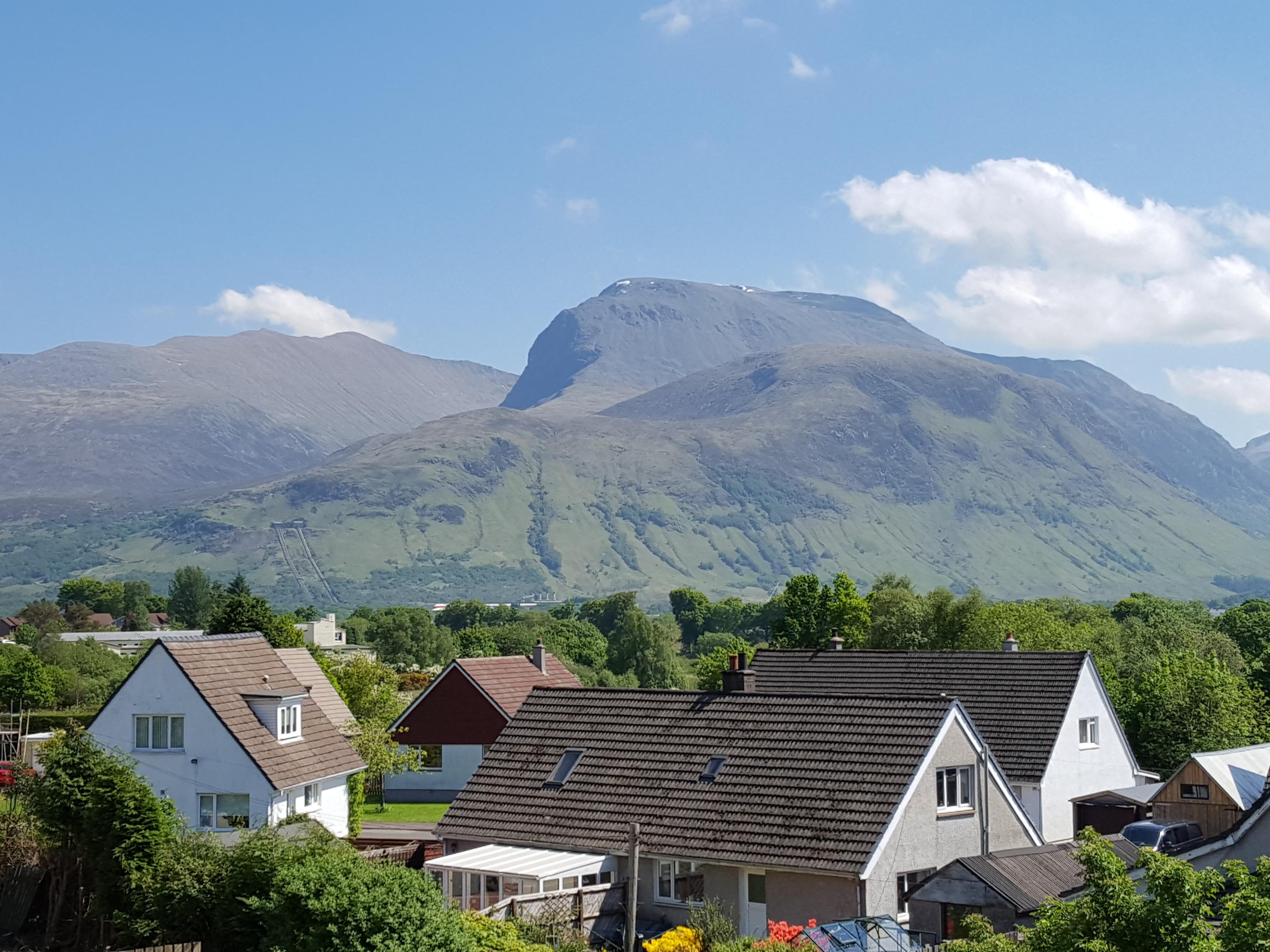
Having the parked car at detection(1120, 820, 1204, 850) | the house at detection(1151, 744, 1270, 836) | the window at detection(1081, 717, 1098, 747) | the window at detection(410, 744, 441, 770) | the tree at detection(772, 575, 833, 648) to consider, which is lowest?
the parked car at detection(1120, 820, 1204, 850)

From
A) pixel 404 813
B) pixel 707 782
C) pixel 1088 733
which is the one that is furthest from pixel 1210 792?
pixel 404 813

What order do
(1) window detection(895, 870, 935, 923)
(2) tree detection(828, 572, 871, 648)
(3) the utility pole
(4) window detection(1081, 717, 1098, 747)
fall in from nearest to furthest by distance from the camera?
(3) the utility pole → (1) window detection(895, 870, 935, 923) → (4) window detection(1081, 717, 1098, 747) → (2) tree detection(828, 572, 871, 648)

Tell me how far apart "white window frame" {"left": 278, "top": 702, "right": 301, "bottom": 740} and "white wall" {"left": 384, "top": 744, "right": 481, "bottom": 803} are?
21.5 m

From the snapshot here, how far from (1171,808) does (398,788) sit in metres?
36.6

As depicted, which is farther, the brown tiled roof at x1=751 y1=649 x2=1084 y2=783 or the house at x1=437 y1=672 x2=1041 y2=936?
the brown tiled roof at x1=751 y1=649 x2=1084 y2=783

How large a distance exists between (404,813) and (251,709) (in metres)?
19.1

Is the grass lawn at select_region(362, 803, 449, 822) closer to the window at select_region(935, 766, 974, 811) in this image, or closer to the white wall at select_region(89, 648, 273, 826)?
the white wall at select_region(89, 648, 273, 826)

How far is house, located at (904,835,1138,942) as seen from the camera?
28859 mm

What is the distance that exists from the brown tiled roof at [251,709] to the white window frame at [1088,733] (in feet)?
77.6

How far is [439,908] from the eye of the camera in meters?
23.9

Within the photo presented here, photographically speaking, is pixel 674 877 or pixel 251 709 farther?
pixel 251 709

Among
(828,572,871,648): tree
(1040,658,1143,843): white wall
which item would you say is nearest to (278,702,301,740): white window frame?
(1040,658,1143,843): white wall

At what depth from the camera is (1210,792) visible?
42281 mm

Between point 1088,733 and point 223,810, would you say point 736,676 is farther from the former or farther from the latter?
point 223,810
